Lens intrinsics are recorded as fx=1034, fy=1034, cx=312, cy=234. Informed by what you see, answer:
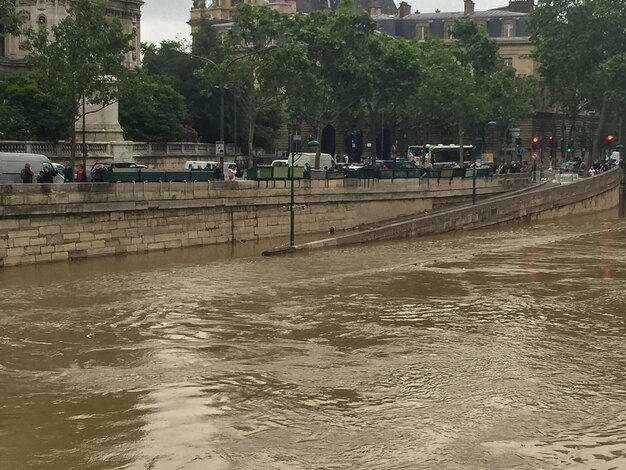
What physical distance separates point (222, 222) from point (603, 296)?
17.3 m

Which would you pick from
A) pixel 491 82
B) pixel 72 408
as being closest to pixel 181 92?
pixel 491 82

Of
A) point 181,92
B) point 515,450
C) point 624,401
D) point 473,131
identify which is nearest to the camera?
point 515,450

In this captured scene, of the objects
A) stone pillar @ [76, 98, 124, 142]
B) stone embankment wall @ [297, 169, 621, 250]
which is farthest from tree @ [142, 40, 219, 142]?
stone embankment wall @ [297, 169, 621, 250]

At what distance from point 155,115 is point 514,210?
77.8 feet

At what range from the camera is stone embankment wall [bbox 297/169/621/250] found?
43.8 m

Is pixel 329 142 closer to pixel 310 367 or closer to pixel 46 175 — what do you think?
pixel 46 175

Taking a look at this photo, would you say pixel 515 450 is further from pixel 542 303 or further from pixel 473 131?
pixel 473 131

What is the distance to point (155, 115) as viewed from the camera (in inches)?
2502

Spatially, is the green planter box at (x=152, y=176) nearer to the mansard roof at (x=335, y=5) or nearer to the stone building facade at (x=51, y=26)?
the stone building facade at (x=51, y=26)

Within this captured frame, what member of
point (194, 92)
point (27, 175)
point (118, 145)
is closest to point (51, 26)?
point (194, 92)

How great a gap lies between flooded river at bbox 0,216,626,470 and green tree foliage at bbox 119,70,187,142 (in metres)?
28.5

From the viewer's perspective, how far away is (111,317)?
990 inches

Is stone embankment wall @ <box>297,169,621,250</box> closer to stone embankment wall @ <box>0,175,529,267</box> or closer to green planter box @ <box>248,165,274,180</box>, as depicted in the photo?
stone embankment wall @ <box>0,175,529,267</box>

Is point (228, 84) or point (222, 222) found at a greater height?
point (228, 84)
